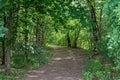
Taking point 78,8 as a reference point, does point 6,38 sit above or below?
below

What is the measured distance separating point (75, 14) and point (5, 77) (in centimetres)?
363

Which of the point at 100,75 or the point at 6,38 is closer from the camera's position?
the point at 100,75

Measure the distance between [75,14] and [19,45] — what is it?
6134 millimetres

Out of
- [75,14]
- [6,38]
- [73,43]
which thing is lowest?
[73,43]

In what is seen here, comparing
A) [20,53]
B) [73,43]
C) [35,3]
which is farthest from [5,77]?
[73,43]

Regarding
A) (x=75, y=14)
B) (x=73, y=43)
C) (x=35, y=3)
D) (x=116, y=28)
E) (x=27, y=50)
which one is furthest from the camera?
(x=73, y=43)

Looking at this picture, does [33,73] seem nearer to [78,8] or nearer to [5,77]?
[5,77]

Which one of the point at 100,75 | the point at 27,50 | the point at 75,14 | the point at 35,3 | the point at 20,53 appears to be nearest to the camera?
the point at 100,75

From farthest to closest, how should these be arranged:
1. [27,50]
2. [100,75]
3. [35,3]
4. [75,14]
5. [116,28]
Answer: [27,50], [35,3], [75,14], [100,75], [116,28]

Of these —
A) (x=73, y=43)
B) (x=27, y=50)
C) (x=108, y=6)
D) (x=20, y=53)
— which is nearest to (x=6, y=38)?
(x=27, y=50)

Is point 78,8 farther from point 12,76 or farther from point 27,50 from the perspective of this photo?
point 27,50

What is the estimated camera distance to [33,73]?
11195 millimetres

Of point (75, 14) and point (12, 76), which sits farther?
point (12, 76)

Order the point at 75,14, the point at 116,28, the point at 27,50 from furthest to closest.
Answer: the point at 27,50, the point at 75,14, the point at 116,28
